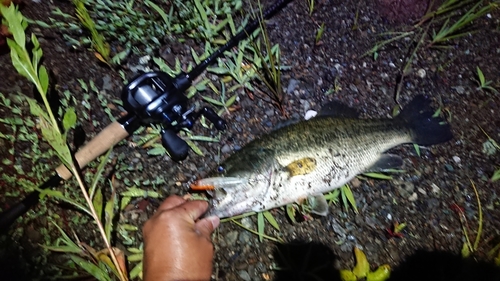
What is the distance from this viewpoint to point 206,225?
243 cm

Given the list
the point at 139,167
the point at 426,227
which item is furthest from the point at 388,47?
the point at 139,167

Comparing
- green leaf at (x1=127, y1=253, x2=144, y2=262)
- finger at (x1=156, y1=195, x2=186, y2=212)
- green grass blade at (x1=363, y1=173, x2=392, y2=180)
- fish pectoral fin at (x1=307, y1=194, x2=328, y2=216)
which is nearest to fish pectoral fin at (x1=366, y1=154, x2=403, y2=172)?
green grass blade at (x1=363, y1=173, x2=392, y2=180)

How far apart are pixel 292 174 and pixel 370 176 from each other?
2.89ft

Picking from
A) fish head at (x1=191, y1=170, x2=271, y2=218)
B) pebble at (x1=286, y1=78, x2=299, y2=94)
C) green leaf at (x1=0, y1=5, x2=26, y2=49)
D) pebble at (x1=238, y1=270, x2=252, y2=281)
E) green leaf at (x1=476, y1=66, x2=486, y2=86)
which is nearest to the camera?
green leaf at (x1=0, y1=5, x2=26, y2=49)

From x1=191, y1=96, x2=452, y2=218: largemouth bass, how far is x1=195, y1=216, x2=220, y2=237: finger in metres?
0.05

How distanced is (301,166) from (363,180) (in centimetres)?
80

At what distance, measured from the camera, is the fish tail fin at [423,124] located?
113 inches

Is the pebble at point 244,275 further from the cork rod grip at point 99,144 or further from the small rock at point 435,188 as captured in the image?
the small rock at point 435,188

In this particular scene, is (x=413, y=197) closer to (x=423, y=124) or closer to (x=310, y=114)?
(x=423, y=124)

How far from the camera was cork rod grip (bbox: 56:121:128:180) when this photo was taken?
96.9 inches

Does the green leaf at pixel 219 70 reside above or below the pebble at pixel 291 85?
above

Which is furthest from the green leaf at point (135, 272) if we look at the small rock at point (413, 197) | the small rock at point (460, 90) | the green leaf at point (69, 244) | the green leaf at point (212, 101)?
the small rock at point (460, 90)

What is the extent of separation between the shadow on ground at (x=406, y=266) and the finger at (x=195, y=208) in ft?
2.46

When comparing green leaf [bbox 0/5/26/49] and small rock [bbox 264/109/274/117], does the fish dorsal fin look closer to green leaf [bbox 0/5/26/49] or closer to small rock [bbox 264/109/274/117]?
small rock [bbox 264/109/274/117]
